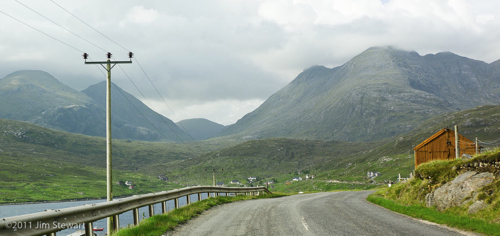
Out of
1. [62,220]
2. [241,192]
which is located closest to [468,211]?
[62,220]

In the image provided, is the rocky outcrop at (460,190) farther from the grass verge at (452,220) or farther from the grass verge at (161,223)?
the grass verge at (161,223)

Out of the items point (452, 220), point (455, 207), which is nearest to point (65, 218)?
point (452, 220)

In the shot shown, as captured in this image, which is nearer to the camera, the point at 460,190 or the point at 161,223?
the point at 161,223

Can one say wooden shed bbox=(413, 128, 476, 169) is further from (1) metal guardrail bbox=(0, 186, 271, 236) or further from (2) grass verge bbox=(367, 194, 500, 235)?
(1) metal guardrail bbox=(0, 186, 271, 236)

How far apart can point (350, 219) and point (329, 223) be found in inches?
79.7

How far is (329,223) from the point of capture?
1507 cm

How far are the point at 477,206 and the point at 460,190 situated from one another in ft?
8.03

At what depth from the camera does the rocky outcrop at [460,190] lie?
17.1 m

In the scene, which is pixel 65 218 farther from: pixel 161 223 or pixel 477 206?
pixel 477 206

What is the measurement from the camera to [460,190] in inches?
720

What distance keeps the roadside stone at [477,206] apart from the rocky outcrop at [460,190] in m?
0.49

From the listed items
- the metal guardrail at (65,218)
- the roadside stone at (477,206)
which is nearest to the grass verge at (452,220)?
the roadside stone at (477,206)

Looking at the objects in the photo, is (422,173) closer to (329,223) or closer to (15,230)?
(329,223)

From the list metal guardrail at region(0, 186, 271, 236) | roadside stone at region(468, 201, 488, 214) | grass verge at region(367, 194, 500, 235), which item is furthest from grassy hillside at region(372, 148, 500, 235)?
metal guardrail at region(0, 186, 271, 236)
